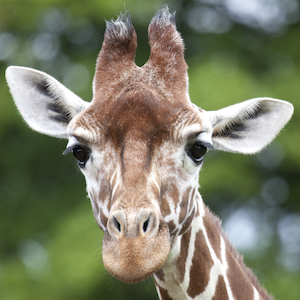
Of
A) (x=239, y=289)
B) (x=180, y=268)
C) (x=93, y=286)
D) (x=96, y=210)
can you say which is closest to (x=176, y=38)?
(x=96, y=210)

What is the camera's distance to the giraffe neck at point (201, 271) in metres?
3.62

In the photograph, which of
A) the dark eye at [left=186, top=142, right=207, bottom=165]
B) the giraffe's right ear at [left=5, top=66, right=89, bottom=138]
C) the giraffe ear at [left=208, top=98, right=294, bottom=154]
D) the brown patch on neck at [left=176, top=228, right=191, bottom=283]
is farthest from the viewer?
the giraffe's right ear at [left=5, top=66, right=89, bottom=138]

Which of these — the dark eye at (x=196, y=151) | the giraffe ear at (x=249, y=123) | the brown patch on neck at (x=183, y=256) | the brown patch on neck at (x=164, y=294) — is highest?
the giraffe ear at (x=249, y=123)

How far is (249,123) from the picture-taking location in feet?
13.3

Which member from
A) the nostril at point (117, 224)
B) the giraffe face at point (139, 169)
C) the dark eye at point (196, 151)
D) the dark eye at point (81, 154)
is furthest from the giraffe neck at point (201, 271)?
the dark eye at point (81, 154)

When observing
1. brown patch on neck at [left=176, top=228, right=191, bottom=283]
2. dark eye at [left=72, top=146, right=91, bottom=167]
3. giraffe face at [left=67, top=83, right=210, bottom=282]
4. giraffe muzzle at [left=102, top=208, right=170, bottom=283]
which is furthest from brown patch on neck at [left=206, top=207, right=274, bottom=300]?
dark eye at [left=72, top=146, right=91, bottom=167]

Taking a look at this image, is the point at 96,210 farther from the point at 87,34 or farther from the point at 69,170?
the point at 87,34

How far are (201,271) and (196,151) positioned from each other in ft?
3.27

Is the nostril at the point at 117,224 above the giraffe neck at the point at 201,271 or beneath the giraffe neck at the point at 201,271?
above

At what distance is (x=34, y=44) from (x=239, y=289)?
10279 mm

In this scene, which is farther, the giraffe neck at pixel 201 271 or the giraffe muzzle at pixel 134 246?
the giraffe neck at pixel 201 271

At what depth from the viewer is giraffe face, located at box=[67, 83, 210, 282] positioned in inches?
115

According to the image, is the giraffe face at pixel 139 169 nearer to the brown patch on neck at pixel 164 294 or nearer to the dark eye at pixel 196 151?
the dark eye at pixel 196 151

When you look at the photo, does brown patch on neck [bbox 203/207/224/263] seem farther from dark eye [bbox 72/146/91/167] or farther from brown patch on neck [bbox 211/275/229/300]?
dark eye [bbox 72/146/91/167]
